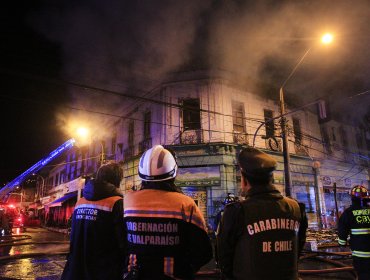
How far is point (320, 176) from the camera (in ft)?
65.7

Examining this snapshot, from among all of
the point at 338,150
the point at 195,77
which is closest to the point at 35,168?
the point at 195,77

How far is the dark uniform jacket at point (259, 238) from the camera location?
2.04 metres

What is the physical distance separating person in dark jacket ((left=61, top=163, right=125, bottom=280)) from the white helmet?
65 centimetres

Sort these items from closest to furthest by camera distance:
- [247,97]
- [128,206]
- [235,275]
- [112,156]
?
[235,275]
[128,206]
[247,97]
[112,156]

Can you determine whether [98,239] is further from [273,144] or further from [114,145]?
[114,145]

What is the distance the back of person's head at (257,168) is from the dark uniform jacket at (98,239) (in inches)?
48.8

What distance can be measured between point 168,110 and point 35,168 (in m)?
11.5

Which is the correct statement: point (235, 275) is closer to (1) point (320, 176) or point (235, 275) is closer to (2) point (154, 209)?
(2) point (154, 209)

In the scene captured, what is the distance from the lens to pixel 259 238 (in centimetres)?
206

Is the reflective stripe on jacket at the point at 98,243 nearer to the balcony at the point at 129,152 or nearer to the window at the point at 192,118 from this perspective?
the window at the point at 192,118

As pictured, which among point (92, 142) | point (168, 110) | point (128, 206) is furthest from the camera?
point (92, 142)

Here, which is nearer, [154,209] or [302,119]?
[154,209]

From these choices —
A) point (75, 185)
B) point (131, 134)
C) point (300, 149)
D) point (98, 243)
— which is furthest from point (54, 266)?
point (75, 185)

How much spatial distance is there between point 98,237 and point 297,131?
19.7m
